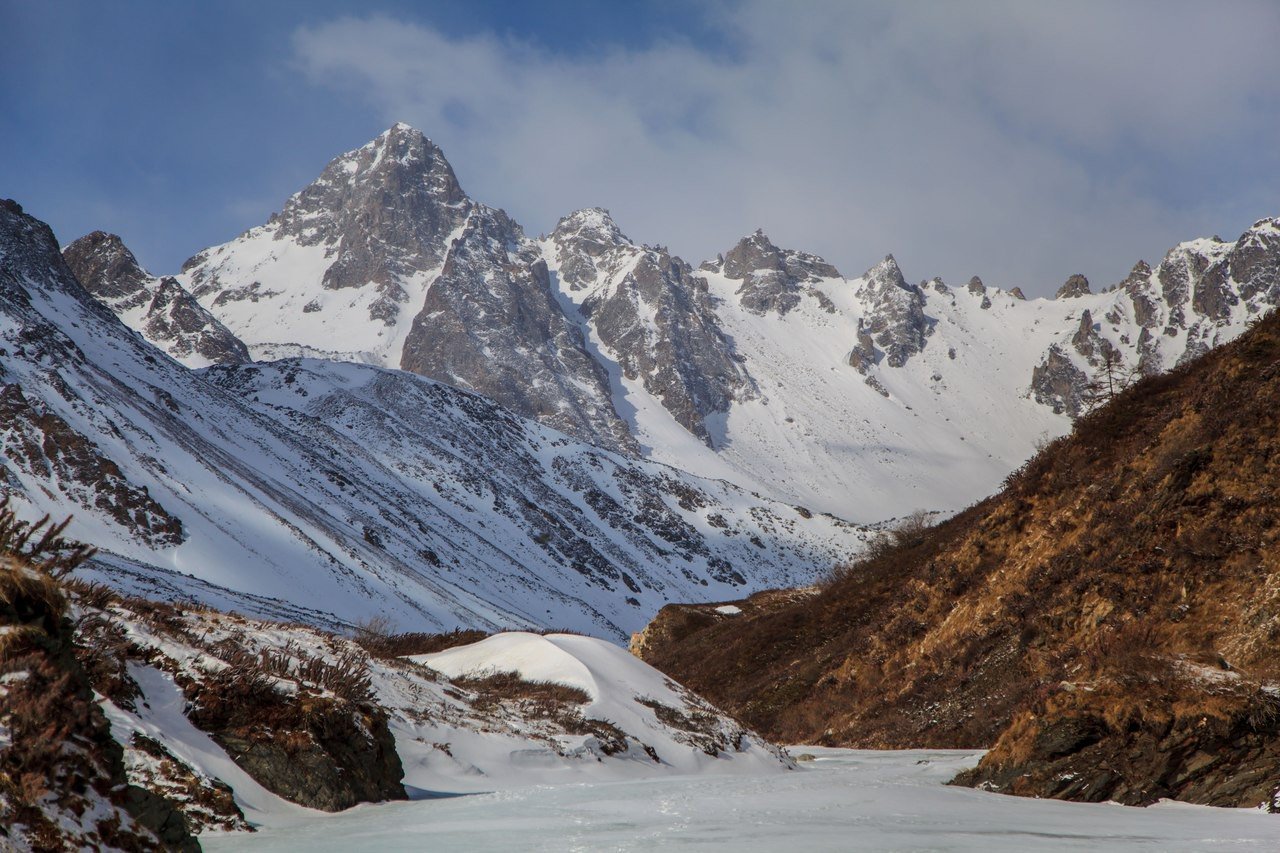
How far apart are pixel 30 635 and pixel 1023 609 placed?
Answer: 1082 inches

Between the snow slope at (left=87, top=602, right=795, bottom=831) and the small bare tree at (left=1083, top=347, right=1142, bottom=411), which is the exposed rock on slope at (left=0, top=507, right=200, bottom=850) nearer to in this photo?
the snow slope at (left=87, top=602, right=795, bottom=831)

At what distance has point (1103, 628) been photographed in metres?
25.2

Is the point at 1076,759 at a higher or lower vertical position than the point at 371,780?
higher

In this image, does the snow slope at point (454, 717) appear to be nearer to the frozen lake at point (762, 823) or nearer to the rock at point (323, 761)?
the rock at point (323, 761)

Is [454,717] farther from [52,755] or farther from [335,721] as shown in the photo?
[52,755]

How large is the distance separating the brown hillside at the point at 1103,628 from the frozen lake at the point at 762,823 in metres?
1.36

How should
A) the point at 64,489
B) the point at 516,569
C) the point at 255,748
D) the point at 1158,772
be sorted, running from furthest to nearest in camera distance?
1. the point at 516,569
2. the point at 64,489
3. the point at 1158,772
4. the point at 255,748

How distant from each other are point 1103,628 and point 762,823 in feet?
54.0

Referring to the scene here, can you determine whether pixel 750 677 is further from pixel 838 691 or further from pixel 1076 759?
pixel 1076 759

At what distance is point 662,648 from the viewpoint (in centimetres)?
6119

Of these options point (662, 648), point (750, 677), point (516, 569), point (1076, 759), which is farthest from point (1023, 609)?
point (516, 569)

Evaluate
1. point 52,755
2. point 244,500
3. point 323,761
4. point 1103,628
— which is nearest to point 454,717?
point 323,761

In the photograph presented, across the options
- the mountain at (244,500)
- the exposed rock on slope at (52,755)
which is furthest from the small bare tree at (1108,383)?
the mountain at (244,500)

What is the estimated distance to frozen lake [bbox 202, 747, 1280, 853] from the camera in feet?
35.0
